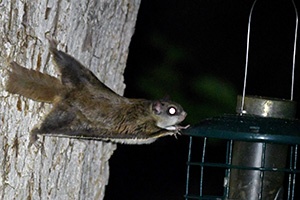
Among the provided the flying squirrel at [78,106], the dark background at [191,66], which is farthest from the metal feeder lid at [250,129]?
the dark background at [191,66]

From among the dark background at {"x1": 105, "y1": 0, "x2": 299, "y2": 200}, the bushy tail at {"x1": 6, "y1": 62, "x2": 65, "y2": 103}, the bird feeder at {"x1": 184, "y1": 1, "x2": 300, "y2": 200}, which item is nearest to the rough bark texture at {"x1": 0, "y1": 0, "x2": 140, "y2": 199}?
the bushy tail at {"x1": 6, "y1": 62, "x2": 65, "y2": 103}

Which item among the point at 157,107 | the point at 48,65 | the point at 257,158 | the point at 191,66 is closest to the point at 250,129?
the point at 257,158

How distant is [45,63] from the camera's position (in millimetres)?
4035

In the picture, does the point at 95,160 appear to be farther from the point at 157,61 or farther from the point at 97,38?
the point at 157,61

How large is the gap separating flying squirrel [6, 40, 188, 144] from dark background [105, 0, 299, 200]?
328 centimetres

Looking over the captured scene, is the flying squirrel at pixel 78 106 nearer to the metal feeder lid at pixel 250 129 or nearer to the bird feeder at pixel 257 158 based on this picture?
the metal feeder lid at pixel 250 129

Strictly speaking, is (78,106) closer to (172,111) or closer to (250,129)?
(172,111)

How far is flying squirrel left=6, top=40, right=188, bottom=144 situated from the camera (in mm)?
3977

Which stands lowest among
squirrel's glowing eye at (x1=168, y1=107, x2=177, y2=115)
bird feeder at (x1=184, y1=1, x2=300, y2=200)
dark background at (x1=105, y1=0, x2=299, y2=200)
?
bird feeder at (x1=184, y1=1, x2=300, y2=200)

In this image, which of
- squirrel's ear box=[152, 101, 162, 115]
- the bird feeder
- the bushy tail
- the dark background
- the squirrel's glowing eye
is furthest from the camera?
the dark background

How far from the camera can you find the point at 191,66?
8047 mm

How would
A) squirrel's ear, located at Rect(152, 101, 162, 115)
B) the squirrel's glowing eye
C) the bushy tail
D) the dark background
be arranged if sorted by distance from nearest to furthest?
the bushy tail < squirrel's ear, located at Rect(152, 101, 162, 115) < the squirrel's glowing eye < the dark background

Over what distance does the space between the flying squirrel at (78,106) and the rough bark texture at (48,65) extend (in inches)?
1.5

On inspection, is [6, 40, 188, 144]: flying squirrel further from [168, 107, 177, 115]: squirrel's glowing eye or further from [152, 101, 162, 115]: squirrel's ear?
[168, 107, 177, 115]: squirrel's glowing eye
